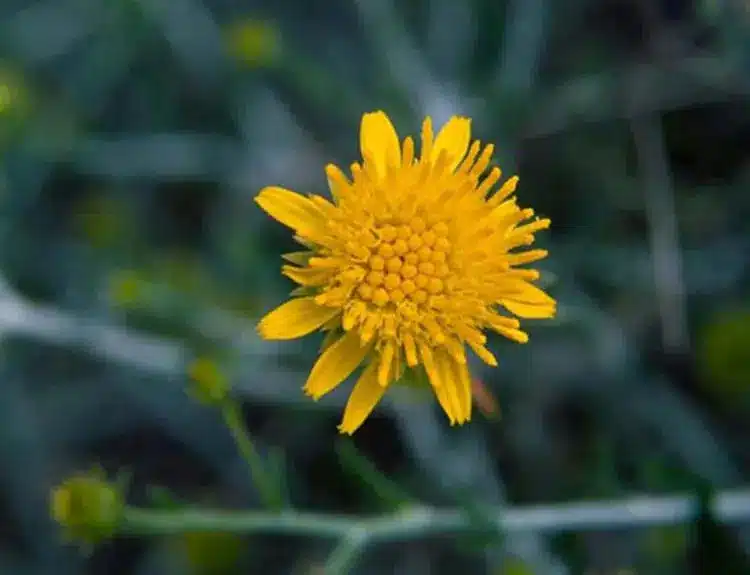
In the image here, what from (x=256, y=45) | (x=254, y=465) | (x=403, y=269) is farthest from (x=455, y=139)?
(x=256, y=45)

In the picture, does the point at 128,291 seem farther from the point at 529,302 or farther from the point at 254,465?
the point at 529,302

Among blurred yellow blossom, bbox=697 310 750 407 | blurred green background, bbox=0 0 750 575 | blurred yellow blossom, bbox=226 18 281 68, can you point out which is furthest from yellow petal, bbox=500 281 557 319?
blurred yellow blossom, bbox=226 18 281 68

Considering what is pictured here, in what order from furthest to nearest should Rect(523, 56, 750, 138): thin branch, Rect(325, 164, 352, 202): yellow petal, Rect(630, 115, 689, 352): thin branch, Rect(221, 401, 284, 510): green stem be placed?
1. Rect(523, 56, 750, 138): thin branch
2. Rect(630, 115, 689, 352): thin branch
3. Rect(221, 401, 284, 510): green stem
4. Rect(325, 164, 352, 202): yellow petal

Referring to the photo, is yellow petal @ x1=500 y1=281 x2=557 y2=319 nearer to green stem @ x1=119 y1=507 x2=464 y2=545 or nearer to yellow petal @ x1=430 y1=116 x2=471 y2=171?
yellow petal @ x1=430 y1=116 x2=471 y2=171

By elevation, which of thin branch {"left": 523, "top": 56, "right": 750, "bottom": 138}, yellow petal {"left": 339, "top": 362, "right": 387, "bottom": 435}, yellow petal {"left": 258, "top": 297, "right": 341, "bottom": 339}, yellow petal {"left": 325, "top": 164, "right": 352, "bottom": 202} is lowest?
yellow petal {"left": 339, "top": 362, "right": 387, "bottom": 435}

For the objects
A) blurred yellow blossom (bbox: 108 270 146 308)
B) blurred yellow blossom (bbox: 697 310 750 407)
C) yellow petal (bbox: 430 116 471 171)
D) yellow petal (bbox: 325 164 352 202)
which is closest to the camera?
yellow petal (bbox: 325 164 352 202)

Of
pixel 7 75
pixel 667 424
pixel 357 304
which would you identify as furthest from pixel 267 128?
pixel 357 304
